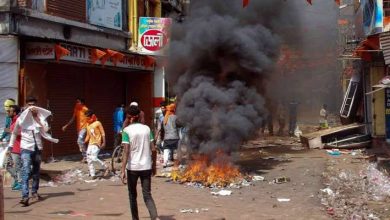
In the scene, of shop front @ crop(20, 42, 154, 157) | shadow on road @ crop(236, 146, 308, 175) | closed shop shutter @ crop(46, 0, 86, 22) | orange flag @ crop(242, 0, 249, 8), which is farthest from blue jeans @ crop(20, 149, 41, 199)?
closed shop shutter @ crop(46, 0, 86, 22)

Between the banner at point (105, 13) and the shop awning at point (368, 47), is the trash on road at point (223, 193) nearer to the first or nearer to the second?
the shop awning at point (368, 47)

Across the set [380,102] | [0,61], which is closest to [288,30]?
[380,102]

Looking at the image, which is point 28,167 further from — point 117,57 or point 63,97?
point 117,57

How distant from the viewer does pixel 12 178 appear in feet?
33.1

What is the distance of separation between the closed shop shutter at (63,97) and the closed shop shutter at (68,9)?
1460 millimetres

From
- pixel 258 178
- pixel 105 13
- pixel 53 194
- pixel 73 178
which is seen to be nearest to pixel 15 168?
pixel 53 194

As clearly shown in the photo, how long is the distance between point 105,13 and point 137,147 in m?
10.9

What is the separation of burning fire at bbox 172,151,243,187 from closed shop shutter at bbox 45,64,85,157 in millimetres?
4869

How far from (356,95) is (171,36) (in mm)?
9712

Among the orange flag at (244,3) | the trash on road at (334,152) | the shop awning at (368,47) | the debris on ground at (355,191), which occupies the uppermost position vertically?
the orange flag at (244,3)

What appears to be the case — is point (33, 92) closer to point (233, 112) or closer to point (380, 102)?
point (233, 112)

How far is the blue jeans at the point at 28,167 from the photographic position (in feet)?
25.8

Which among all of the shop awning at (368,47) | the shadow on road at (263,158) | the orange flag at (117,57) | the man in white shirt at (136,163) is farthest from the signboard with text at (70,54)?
the shop awning at (368,47)

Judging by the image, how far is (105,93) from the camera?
56.2ft
